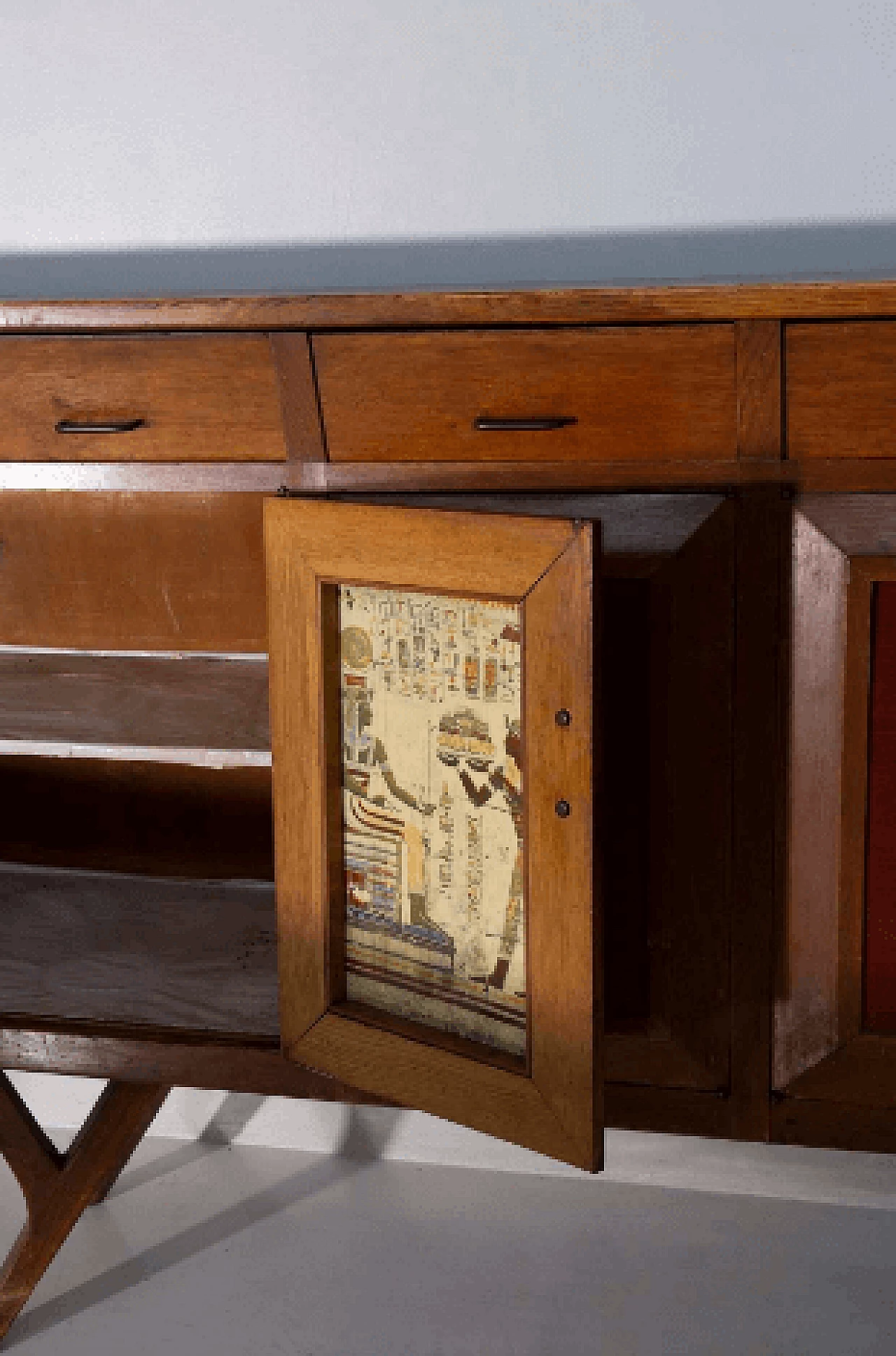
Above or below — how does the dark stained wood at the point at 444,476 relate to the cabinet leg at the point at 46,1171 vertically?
above

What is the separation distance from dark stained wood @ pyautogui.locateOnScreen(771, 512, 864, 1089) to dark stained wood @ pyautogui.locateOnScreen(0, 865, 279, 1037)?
0.73 metres

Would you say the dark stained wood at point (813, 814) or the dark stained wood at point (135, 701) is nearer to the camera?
the dark stained wood at point (813, 814)

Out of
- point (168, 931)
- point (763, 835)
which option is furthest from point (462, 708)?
point (168, 931)

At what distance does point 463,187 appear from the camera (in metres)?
2.63

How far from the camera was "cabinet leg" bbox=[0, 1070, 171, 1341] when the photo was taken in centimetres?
237

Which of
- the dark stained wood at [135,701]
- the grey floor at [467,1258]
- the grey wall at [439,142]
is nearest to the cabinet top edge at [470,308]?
the dark stained wood at [135,701]

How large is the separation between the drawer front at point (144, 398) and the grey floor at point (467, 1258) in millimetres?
1294

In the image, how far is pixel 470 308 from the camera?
6.34 ft

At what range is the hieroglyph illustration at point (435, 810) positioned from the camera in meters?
1.87

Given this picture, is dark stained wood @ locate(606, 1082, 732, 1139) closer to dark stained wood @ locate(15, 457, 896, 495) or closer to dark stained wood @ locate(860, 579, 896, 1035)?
dark stained wood @ locate(860, 579, 896, 1035)

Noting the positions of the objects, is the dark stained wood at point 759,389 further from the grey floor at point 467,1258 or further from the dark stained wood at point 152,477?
the grey floor at point 467,1258

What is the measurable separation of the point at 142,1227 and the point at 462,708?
1277 mm

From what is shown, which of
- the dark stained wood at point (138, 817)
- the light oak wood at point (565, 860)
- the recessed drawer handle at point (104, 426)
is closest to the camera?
the light oak wood at point (565, 860)

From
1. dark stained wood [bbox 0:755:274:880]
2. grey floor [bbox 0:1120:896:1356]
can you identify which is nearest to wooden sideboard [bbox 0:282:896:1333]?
grey floor [bbox 0:1120:896:1356]
